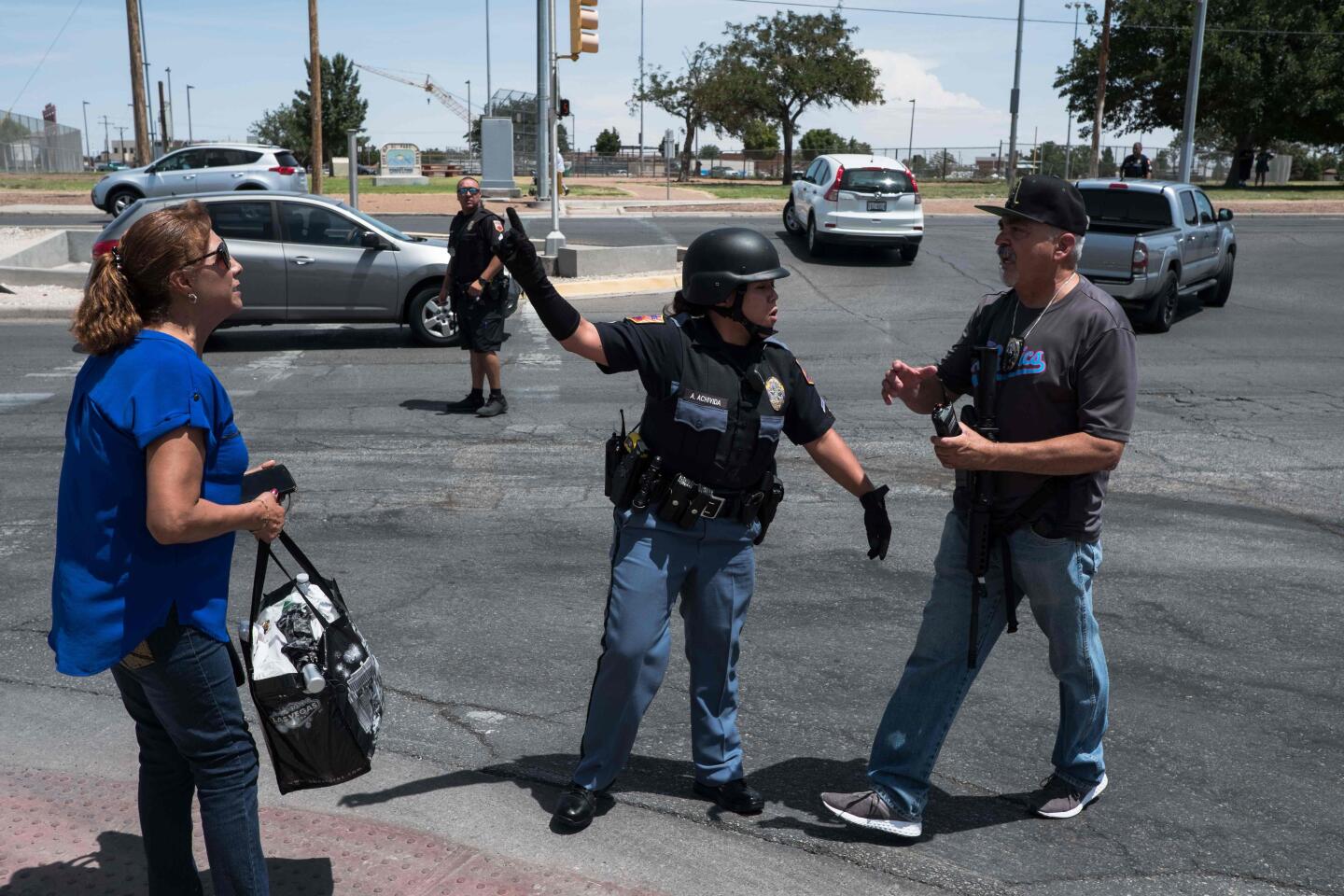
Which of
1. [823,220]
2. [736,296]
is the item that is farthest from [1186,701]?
[823,220]

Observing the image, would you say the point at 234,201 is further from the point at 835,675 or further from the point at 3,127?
the point at 3,127

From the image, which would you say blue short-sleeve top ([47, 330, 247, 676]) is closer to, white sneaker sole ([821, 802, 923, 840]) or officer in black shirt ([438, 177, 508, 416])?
white sneaker sole ([821, 802, 923, 840])

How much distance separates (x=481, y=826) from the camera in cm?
369

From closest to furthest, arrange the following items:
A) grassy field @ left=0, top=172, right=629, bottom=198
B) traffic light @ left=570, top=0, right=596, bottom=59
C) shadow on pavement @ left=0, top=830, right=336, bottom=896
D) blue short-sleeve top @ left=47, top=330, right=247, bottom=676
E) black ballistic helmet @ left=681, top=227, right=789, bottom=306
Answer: blue short-sleeve top @ left=47, top=330, right=247, bottom=676 → shadow on pavement @ left=0, top=830, right=336, bottom=896 → black ballistic helmet @ left=681, top=227, right=789, bottom=306 → traffic light @ left=570, top=0, right=596, bottom=59 → grassy field @ left=0, top=172, right=629, bottom=198

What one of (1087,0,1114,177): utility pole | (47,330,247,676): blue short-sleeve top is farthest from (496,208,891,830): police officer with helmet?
(1087,0,1114,177): utility pole

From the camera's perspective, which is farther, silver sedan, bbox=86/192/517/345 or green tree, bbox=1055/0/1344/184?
green tree, bbox=1055/0/1344/184

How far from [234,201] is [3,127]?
68512mm

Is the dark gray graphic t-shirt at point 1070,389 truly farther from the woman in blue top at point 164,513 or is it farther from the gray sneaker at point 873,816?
the woman in blue top at point 164,513

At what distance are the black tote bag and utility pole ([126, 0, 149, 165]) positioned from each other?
32700 millimetres

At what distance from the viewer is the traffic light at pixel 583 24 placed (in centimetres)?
1669

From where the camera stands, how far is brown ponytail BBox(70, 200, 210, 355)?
106 inches

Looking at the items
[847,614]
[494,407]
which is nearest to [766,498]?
[847,614]

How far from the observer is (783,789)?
399 cm

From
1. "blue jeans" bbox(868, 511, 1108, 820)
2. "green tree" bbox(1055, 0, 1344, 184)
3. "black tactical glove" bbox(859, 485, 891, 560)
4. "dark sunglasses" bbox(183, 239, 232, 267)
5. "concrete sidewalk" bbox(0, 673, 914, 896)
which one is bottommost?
"concrete sidewalk" bbox(0, 673, 914, 896)
